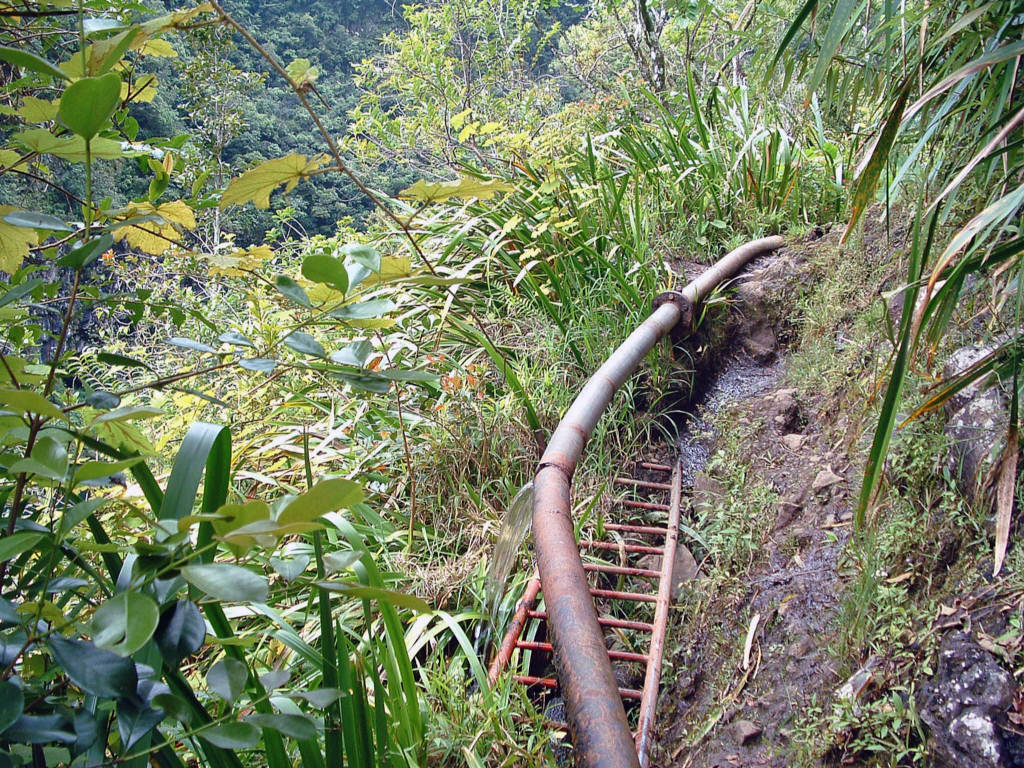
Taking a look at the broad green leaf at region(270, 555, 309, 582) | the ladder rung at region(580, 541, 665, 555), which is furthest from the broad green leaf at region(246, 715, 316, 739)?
the ladder rung at region(580, 541, 665, 555)

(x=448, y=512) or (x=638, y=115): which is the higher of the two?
(x=638, y=115)

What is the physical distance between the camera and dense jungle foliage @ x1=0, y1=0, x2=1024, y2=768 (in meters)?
0.48

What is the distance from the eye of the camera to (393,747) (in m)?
1.03

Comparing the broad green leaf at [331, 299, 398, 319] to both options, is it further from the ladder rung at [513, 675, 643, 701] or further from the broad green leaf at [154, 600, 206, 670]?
the ladder rung at [513, 675, 643, 701]

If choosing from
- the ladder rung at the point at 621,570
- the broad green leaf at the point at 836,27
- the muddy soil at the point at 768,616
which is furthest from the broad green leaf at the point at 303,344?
the ladder rung at the point at 621,570

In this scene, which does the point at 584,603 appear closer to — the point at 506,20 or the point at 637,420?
the point at 637,420

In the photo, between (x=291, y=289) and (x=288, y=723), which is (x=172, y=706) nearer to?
(x=288, y=723)

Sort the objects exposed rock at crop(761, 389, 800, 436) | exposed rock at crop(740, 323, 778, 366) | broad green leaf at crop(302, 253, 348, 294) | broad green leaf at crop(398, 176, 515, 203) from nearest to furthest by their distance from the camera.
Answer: broad green leaf at crop(302, 253, 348, 294)
broad green leaf at crop(398, 176, 515, 203)
exposed rock at crop(761, 389, 800, 436)
exposed rock at crop(740, 323, 778, 366)

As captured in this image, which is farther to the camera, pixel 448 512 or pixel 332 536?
pixel 448 512

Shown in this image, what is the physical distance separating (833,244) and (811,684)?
195cm

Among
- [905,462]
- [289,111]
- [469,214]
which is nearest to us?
[905,462]

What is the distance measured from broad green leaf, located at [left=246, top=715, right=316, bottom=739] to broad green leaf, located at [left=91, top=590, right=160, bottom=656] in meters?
0.14

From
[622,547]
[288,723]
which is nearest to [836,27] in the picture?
[288,723]

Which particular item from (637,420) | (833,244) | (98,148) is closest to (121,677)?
(98,148)
